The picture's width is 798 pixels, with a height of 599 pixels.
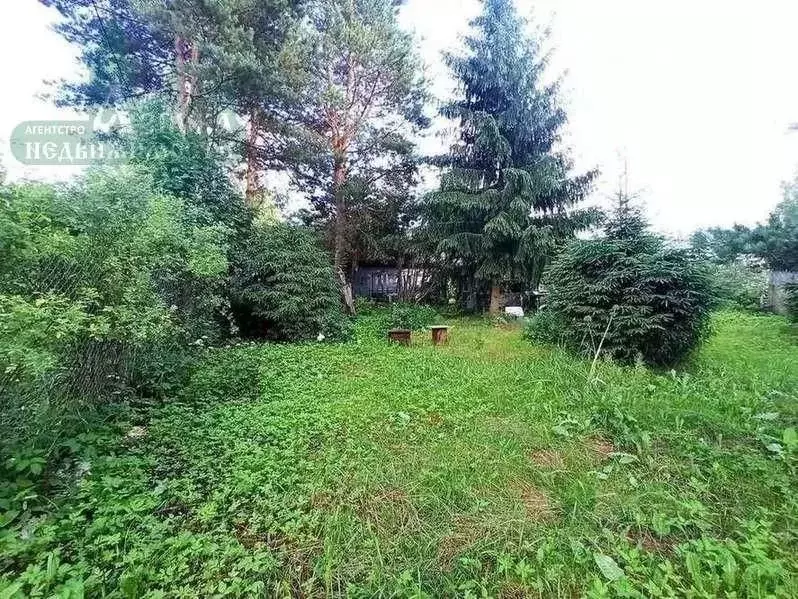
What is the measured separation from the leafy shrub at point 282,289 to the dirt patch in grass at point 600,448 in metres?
4.92

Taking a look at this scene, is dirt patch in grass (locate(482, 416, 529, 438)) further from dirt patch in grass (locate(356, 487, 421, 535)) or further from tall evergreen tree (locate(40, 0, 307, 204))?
tall evergreen tree (locate(40, 0, 307, 204))

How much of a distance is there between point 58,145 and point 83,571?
7.63 meters

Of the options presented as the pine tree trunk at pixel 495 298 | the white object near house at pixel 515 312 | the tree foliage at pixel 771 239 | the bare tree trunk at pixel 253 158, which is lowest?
the white object near house at pixel 515 312

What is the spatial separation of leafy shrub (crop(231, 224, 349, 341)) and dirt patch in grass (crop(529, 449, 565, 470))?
4798 millimetres

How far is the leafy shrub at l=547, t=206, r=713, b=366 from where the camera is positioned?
480cm

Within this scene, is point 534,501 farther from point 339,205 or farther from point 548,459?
point 339,205

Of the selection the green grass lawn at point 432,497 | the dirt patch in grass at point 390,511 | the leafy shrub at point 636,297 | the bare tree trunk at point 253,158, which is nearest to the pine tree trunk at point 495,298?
the leafy shrub at point 636,297

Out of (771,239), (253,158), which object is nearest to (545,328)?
(771,239)

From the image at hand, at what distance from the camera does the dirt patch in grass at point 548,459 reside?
248 cm

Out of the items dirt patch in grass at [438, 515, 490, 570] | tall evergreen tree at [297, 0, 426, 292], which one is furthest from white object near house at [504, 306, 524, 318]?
dirt patch in grass at [438, 515, 490, 570]

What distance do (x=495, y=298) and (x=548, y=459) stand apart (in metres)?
8.06

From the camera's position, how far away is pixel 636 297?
492cm

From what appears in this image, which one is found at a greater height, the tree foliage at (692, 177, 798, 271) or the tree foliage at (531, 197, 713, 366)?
the tree foliage at (692, 177, 798, 271)

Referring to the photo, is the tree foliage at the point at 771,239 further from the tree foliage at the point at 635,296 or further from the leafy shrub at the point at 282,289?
the leafy shrub at the point at 282,289
